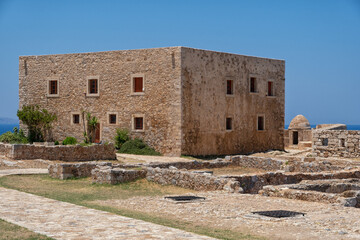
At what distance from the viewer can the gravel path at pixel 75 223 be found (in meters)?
8.43

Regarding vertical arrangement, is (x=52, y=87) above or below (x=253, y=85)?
below

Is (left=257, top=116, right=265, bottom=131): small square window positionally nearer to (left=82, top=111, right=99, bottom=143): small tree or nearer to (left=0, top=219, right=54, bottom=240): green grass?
(left=82, top=111, right=99, bottom=143): small tree

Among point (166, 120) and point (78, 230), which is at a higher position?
point (166, 120)

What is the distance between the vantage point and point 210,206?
11.9 meters

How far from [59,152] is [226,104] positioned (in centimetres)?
1171

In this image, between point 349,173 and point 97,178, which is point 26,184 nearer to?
point 97,178

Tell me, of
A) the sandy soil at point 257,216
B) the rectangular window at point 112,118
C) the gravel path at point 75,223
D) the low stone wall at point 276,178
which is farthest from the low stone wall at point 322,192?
the rectangular window at point 112,118

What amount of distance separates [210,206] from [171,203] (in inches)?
41.7

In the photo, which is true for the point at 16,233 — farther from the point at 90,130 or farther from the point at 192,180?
the point at 90,130

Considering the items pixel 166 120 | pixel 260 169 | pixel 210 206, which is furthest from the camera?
pixel 166 120

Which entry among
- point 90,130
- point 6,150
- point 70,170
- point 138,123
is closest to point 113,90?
point 138,123

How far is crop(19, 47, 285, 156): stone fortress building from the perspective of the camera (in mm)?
30391

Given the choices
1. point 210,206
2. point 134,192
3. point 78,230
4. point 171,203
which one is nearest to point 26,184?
point 134,192

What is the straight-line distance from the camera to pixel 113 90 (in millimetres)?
32406
